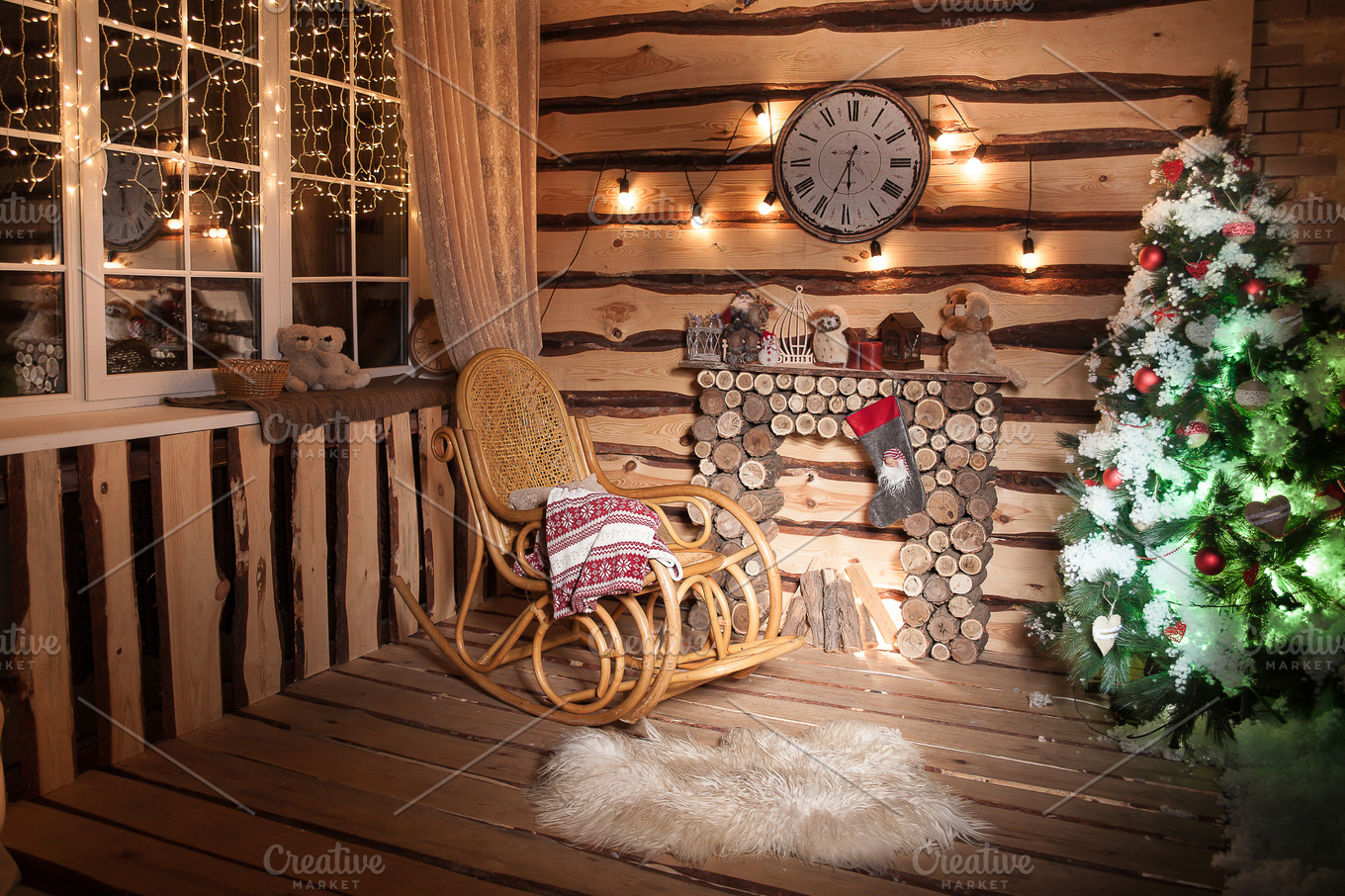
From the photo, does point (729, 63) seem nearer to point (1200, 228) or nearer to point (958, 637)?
point (1200, 228)

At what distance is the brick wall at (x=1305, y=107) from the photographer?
2.91m

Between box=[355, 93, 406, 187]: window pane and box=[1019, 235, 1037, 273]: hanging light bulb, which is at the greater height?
box=[355, 93, 406, 187]: window pane

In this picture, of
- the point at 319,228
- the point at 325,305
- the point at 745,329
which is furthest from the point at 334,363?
the point at 745,329

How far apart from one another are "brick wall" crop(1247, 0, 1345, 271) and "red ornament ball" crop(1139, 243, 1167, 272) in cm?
62

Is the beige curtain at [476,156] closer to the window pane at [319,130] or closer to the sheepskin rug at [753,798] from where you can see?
the window pane at [319,130]

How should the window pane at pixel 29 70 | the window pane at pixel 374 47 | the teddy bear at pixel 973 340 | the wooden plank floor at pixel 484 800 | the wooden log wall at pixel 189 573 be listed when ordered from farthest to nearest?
the window pane at pixel 374 47, the teddy bear at pixel 973 340, the window pane at pixel 29 70, the wooden log wall at pixel 189 573, the wooden plank floor at pixel 484 800

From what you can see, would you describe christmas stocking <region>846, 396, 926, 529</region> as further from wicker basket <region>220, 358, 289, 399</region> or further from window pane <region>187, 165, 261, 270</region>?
window pane <region>187, 165, 261, 270</region>

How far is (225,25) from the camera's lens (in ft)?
9.54

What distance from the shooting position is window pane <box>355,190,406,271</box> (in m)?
3.47

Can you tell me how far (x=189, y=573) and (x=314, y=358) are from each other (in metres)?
0.81

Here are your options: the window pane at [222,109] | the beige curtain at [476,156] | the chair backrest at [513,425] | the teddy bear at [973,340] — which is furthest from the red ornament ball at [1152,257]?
the window pane at [222,109]

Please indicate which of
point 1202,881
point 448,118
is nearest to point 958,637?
point 1202,881

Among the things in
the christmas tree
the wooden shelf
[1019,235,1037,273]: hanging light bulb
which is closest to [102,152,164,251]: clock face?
the wooden shelf

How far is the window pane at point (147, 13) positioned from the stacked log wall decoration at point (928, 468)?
6.43 ft
